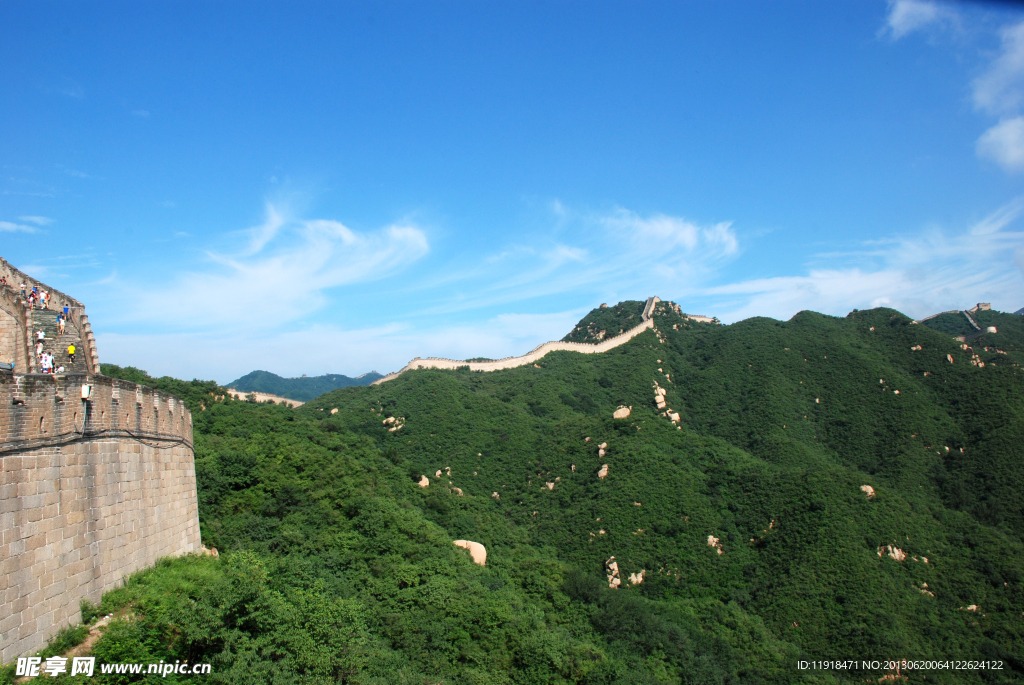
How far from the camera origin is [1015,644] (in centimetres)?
2484

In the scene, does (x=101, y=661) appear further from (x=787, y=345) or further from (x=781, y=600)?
(x=787, y=345)

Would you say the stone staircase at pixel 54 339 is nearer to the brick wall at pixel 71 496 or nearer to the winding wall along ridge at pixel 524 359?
the brick wall at pixel 71 496

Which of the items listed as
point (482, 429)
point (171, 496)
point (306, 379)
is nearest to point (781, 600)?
point (482, 429)

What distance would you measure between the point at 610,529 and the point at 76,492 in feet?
83.7

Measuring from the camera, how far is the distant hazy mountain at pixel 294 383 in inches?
4587

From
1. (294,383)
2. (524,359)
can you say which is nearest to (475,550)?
(524,359)

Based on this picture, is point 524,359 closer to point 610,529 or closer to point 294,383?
point 610,529

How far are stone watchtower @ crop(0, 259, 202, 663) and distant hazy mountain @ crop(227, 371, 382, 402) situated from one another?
3866 inches

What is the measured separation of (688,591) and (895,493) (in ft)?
44.8

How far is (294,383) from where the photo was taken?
134 meters

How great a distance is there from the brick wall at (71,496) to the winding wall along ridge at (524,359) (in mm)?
41263

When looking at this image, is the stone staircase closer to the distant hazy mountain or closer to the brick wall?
the brick wall

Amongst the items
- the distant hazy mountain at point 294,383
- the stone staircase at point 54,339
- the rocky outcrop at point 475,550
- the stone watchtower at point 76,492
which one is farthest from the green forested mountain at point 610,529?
the distant hazy mountain at point 294,383

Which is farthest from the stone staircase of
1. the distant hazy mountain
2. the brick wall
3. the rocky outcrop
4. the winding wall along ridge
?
the distant hazy mountain
